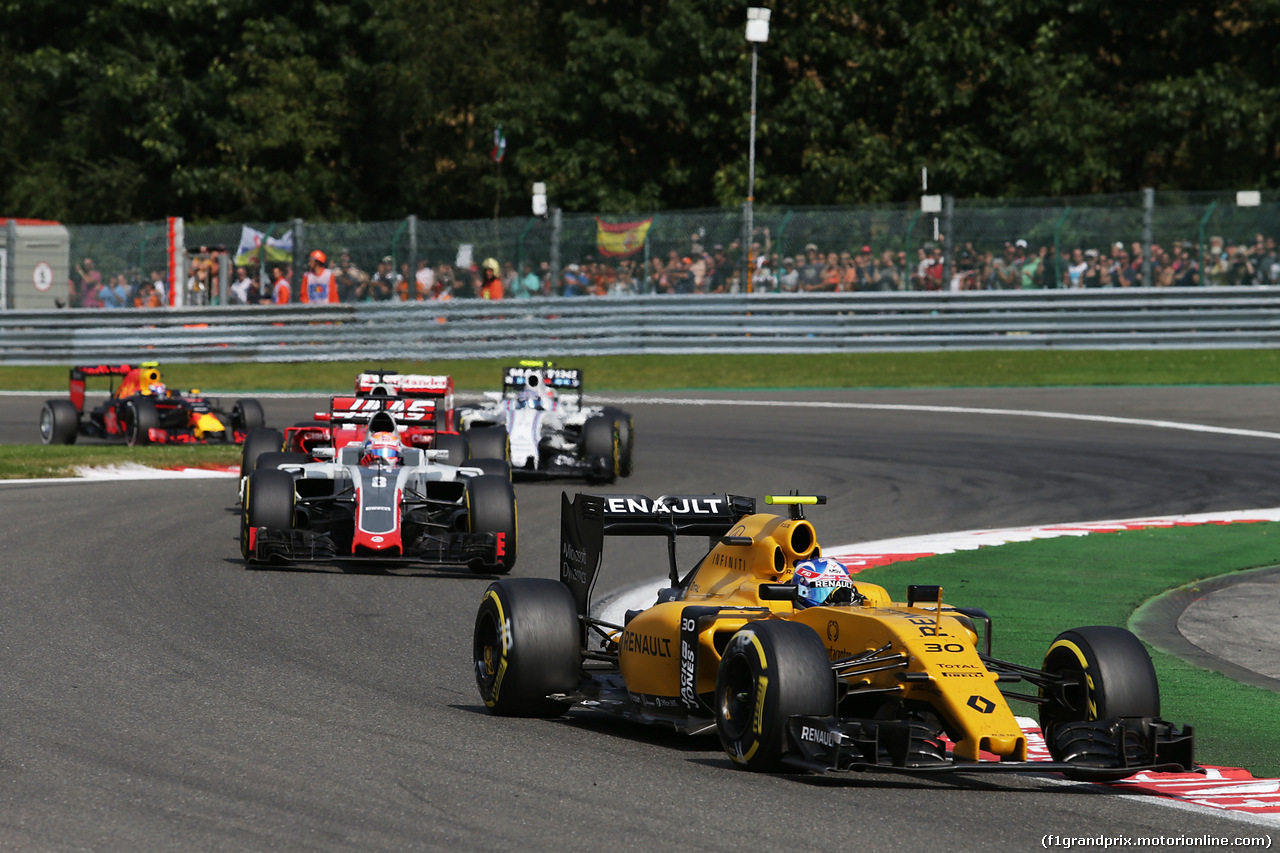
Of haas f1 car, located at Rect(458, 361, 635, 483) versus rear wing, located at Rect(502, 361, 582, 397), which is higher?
rear wing, located at Rect(502, 361, 582, 397)

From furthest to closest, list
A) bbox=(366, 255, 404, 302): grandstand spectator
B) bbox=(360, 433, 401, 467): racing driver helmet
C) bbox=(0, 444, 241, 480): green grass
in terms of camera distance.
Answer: bbox=(366, 255, 404, 302): grandstand spectator, bbox=(0, 444, 241, 480): green grass, bbox=(360, 433, 401, 467): racing driver helmet

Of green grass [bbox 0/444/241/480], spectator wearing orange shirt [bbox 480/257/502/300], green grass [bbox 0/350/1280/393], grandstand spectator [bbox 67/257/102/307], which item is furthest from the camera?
grandstand spectator [bbox 67/257/102/307]

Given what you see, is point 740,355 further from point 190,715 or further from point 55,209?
point 55,209

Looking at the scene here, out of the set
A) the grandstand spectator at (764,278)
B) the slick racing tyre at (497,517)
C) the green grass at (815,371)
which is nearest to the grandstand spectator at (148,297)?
the green grass at (815,371)

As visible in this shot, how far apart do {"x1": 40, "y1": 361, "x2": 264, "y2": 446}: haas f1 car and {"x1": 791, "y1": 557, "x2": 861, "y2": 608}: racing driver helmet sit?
14393 millimetres

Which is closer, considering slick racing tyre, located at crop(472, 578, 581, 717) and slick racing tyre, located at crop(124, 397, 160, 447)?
slick racing tyre, located at crop(472, 578, 581, 717)

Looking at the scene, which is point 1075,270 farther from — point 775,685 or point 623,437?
point 775,685

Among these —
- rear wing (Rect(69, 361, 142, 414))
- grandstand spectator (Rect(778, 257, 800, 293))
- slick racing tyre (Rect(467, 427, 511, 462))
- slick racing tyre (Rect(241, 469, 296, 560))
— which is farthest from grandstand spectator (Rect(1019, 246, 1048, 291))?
slick racing tyre (Rect(241, 469, 296, 560))

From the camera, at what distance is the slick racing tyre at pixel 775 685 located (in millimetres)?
6402

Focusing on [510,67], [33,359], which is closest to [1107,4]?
[510,67]

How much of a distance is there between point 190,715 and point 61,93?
49.4 meters

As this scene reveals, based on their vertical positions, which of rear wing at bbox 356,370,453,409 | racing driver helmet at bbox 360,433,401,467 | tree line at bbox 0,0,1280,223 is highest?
tree line at bbox 0,0,1280,223

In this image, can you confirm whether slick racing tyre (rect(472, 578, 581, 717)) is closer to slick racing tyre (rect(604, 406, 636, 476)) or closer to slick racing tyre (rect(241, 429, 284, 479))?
slick racing tyre (rect(241, 429, 284, 479))

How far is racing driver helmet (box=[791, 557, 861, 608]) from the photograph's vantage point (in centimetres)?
733
